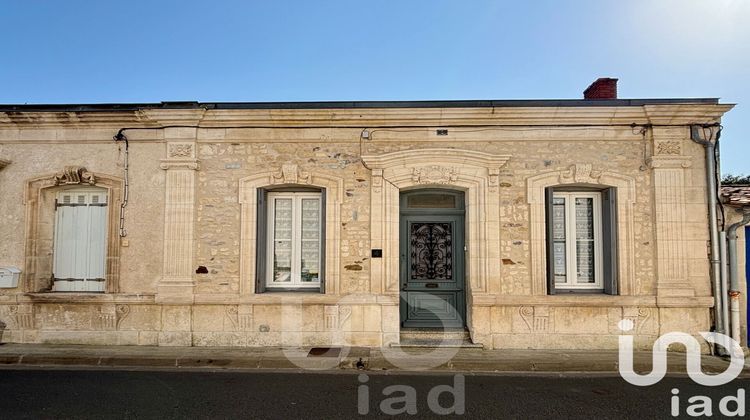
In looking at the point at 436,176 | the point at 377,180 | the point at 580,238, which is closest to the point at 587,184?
the point at 580,238

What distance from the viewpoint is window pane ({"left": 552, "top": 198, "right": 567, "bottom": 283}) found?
22.4 feet

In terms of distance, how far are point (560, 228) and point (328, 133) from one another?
4051mm

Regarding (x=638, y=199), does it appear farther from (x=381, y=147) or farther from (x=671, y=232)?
(x=381, y=147)

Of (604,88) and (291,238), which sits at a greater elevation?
(604,88)

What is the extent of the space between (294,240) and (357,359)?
220cm

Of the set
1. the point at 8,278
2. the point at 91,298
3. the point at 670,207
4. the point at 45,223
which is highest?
the point at 670,207

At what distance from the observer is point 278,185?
681 centimetres

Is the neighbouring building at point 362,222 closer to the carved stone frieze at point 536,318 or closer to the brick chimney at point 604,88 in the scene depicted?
the carved stone frieze at point 536,318

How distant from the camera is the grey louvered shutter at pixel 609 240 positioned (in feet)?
21.7

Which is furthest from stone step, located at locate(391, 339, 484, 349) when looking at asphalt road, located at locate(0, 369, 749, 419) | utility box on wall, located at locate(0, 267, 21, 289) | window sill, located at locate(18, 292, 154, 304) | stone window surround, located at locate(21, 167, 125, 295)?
utility box on wall, located at locate(0, 267, 21, 289)

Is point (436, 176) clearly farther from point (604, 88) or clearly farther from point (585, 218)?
point (604, 88)
